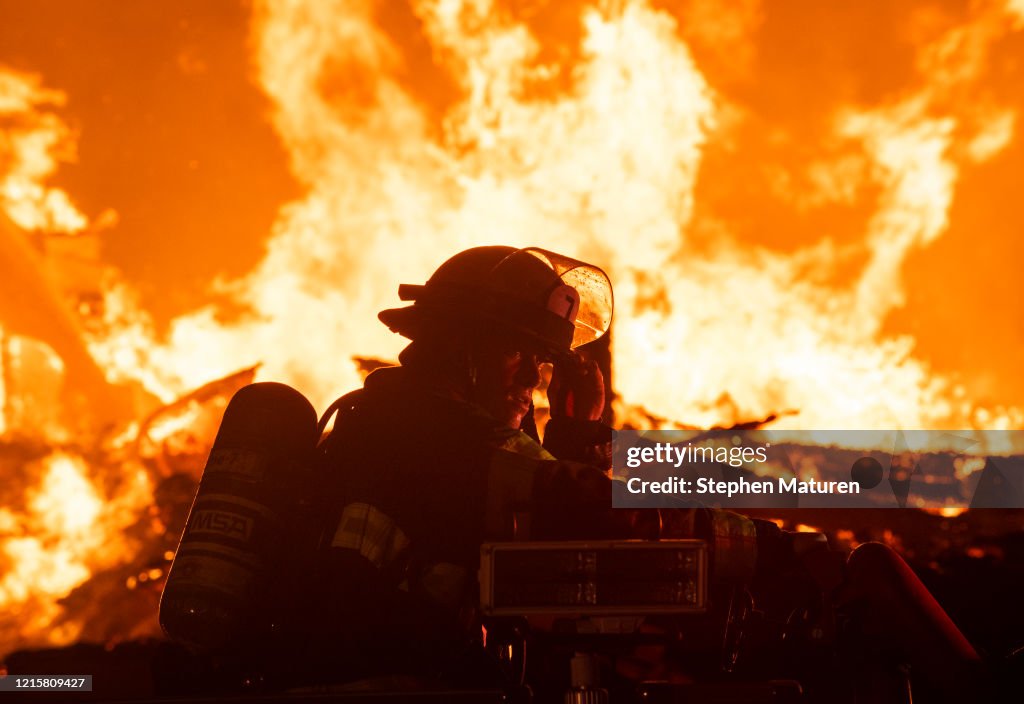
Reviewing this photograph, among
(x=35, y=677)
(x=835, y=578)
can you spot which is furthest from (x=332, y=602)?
(x=35, y=677)

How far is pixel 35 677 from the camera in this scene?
184 inches

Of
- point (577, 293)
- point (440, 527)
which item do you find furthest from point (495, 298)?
point (440, 527)

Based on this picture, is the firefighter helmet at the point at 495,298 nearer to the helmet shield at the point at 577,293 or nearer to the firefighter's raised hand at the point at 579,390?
the helmet shield at the point at 577,293

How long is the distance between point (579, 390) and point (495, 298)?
0.71 meters

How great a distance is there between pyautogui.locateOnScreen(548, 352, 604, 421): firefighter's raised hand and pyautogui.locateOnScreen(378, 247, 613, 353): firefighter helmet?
0.34m

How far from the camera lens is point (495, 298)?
12.5 ft

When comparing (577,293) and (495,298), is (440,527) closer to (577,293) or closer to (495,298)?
(495,298)

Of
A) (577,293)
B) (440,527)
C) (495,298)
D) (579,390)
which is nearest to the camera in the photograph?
(440,527)

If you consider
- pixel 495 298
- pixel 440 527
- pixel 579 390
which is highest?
pixel 495 298

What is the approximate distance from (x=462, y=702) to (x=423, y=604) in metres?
0.56

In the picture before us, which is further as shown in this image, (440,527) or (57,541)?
(57,541)

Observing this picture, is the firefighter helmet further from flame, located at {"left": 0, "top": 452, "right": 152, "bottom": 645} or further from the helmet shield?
flame, located at {"left": 0, "top": 452, "right": 152, "bottom": 645}

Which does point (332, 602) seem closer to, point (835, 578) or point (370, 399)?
point (370, 399)

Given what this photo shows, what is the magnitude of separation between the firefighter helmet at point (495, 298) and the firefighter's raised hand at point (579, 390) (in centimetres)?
34
